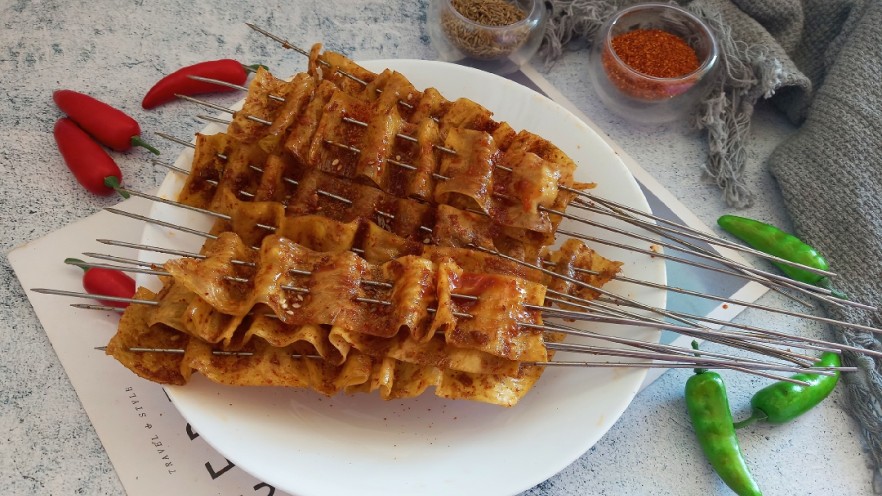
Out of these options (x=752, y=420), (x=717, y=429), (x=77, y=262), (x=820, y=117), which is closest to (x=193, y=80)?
(x=77, y=262)

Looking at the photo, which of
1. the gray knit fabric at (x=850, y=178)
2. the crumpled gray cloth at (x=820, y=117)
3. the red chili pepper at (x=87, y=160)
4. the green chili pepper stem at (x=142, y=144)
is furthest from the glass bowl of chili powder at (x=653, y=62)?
the red chili pepper at (x=87, y=160)

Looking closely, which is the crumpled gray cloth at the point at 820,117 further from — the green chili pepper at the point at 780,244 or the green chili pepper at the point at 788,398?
the green chili pepper at the point at 788,398

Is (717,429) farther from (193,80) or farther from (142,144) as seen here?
(193,80)

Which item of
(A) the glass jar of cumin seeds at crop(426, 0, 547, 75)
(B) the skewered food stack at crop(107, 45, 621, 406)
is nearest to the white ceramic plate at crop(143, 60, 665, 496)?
(B) the skewered food stack at crop(107, 45, 621, 406)

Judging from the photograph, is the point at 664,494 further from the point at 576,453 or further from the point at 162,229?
the point at 162,229

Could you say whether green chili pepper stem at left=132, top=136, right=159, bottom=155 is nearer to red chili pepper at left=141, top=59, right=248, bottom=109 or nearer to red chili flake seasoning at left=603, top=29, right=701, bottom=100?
red chili pepper at left=141, top=59, right=248, bottom=109

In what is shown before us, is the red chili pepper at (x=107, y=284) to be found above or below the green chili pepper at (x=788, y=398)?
above
